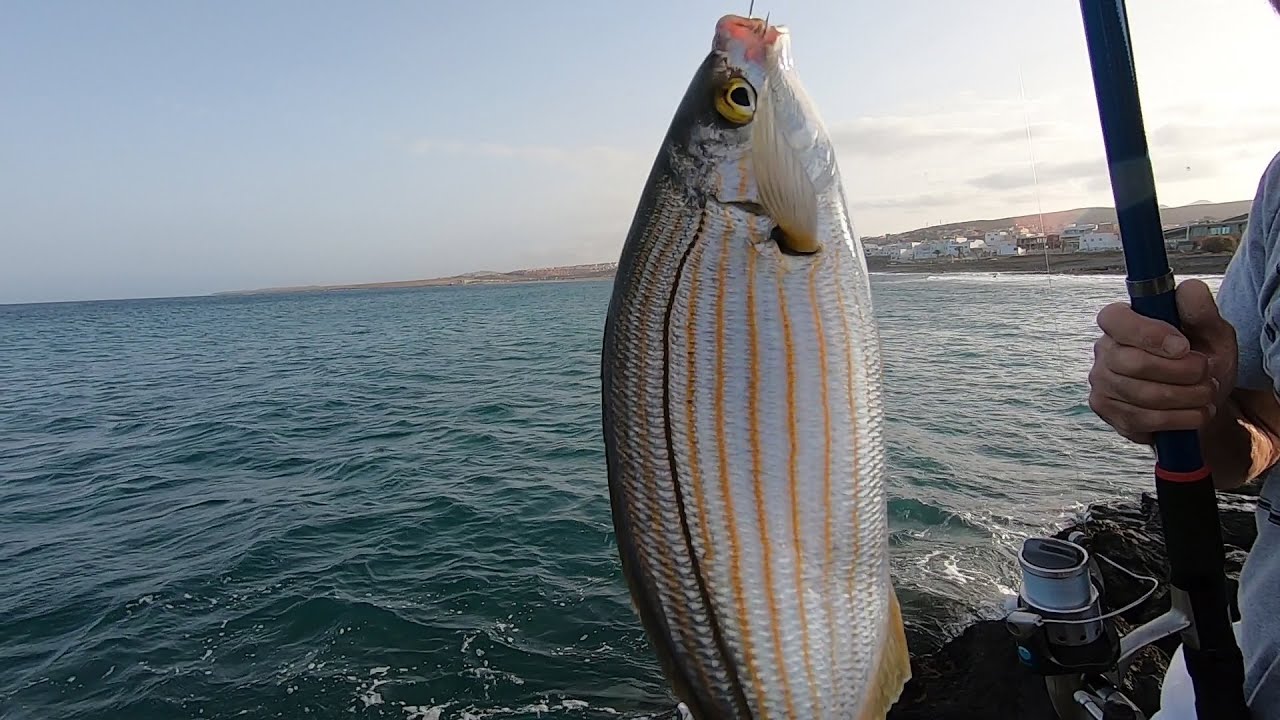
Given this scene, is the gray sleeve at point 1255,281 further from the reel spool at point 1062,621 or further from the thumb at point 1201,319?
the reel spool at point 1062,621

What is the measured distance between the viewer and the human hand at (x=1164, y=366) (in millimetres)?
1586

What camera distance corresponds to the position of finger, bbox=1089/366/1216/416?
1.61m

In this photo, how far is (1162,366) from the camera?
5.20ft

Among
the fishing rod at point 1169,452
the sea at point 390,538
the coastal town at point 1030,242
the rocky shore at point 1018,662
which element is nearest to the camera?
the fishing rod at point 1169,452

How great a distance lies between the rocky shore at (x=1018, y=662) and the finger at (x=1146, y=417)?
143 inches

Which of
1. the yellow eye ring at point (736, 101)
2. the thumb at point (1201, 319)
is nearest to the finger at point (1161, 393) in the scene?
the thumb at point (1201, 319)

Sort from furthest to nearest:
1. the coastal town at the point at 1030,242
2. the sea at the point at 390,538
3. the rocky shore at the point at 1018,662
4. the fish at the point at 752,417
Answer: the coastal town at the point at 1030,242
the sea at the point at 390,538
the rocky shore at the point at 1018,662
the fish at the point at 752,417

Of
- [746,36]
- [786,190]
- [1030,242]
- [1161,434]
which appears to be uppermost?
[1030,242]

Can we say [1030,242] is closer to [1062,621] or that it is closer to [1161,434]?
[1062,621]

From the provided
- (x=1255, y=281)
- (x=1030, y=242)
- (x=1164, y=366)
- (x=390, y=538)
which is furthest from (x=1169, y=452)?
(x=1030, y=242)

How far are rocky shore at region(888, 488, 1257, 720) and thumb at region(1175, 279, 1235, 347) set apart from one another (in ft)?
12.0

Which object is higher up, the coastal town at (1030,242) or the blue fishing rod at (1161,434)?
the coastal town at (1030,242)

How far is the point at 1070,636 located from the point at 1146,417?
2333mm

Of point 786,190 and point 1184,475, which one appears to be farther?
point 1184,475
